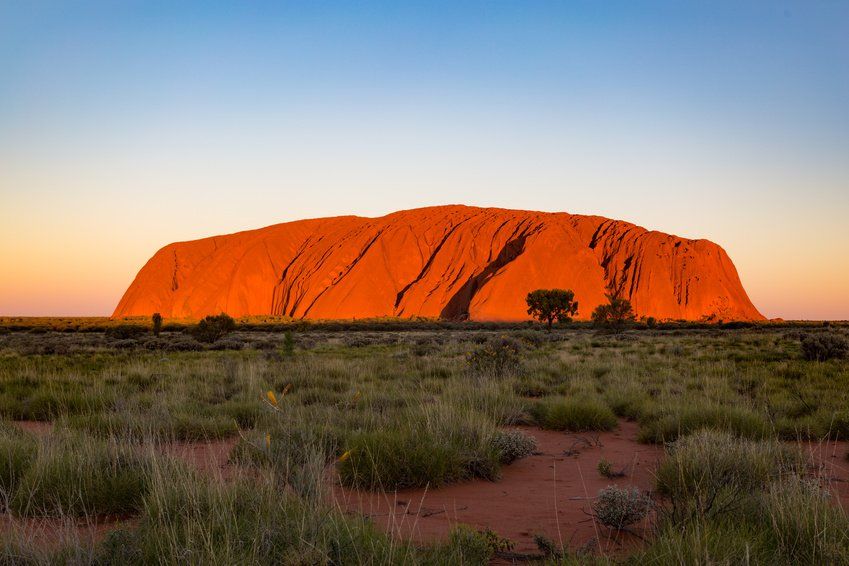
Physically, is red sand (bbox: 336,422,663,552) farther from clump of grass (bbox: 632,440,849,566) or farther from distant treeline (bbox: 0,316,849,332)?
distant treeline (bbox: 0,316,849,332)

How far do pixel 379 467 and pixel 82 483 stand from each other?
2392 millimetres

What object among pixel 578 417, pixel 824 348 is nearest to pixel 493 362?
pixel 578 417

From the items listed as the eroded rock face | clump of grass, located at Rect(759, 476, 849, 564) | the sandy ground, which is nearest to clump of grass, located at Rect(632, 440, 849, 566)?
clump of grass, located at Rect(759, 476, 849, 564)

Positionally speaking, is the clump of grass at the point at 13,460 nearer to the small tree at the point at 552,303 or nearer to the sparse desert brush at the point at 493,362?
the sparse desert brush at the point at 493,362

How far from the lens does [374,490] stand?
5074mm

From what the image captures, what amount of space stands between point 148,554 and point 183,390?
806 cm

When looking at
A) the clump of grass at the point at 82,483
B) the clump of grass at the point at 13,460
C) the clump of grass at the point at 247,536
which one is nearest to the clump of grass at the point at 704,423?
the clump of grass at the point at 247,536

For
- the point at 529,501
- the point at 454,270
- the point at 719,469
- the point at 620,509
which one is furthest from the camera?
the point at 454,270

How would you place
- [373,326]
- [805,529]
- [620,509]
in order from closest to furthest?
[805,529] → [620,509] → [373,326]

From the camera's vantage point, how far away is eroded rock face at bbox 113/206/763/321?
88750 millimetres

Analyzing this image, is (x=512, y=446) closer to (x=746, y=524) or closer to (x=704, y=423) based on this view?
(x=704, y=423)

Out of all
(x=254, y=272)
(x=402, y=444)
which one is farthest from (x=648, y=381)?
(x=254, y=272)

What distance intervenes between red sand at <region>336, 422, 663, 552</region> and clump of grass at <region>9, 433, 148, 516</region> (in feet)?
5.50

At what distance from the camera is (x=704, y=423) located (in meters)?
7.12
